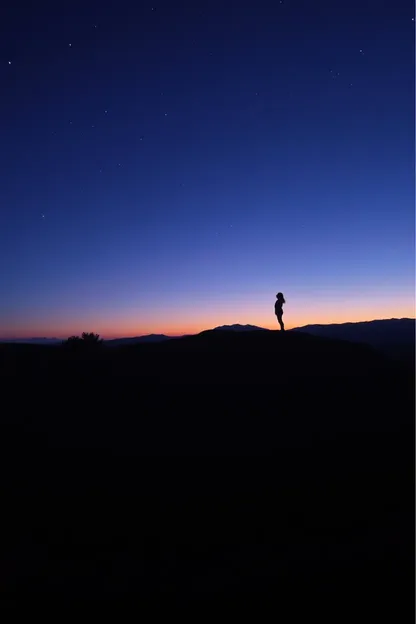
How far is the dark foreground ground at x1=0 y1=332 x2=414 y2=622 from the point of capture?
17.2ft

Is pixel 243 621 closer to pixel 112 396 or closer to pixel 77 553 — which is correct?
pixel 77 553

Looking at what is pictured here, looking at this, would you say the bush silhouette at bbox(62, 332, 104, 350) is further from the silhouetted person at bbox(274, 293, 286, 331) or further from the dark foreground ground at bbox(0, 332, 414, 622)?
the silhouetted person at bbox(274, 293, 286, 331)

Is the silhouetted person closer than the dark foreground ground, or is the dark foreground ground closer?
→ the dark foreground ground

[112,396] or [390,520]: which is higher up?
[112,396]

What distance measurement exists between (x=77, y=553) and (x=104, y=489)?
6.11 ft

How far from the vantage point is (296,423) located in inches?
455

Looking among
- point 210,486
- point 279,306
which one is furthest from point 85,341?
point 210,486

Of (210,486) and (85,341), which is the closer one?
(210,486)

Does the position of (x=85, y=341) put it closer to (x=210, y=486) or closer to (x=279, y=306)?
(x=279, y=306)

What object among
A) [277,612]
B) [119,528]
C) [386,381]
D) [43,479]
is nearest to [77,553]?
[119,528]

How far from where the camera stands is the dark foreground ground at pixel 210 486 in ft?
17.2

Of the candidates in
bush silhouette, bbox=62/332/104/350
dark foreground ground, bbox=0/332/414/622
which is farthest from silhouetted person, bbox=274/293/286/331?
bush silhouette, bbox=62/332/104/350

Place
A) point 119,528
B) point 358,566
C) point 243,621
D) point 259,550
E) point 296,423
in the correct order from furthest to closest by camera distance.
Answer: point 296,423 → point 119,528 → point 259,550 → point 358,566 → point 243,621

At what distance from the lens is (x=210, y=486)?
830cm
